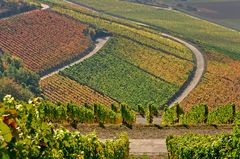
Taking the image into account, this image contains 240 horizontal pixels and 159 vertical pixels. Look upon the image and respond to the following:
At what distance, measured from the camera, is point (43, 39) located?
14038cm

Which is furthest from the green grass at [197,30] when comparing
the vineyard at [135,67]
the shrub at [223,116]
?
the shrub at [223,116]

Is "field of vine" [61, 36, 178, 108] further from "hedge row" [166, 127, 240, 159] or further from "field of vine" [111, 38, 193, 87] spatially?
"hedge row" [166, 127, 240, 159]

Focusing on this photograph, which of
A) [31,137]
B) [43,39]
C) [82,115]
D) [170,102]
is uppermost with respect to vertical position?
[31,137]

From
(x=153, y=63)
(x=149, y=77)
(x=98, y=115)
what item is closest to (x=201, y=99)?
(x=149, y=77)

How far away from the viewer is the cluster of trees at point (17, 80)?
296ft

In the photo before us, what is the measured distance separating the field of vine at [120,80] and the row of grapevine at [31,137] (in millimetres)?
86796

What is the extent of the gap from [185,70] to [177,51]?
56.0ft

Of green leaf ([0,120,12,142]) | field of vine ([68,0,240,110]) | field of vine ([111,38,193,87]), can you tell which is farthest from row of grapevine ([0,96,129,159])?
field of vine ([111,38,193,87])

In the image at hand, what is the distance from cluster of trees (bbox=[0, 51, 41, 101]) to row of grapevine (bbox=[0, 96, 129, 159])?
7450cm

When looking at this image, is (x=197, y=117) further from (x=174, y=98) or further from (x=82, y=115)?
(x=174, y=98)

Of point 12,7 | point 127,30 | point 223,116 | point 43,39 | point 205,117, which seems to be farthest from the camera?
point 127,30

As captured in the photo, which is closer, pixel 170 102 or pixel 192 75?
pixel 170 102

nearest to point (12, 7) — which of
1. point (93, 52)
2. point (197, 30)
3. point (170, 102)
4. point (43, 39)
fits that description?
point (43, 39)

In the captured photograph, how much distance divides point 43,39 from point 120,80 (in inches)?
1399
